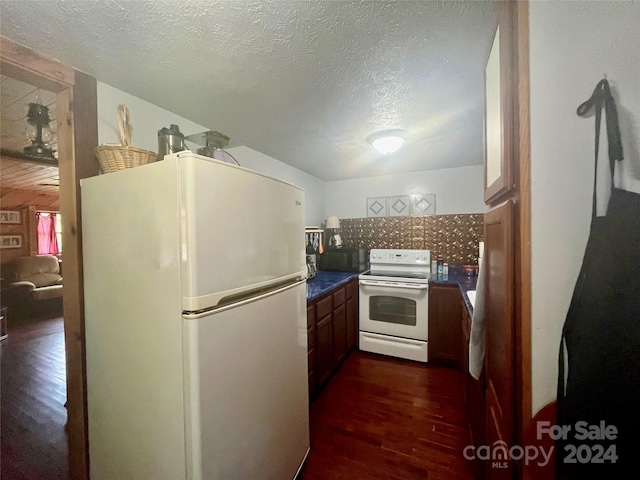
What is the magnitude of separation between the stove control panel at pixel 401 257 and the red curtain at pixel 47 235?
7.22 m

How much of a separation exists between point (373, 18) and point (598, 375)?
1.28 metres

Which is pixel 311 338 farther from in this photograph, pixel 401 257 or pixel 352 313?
pixel 401 257

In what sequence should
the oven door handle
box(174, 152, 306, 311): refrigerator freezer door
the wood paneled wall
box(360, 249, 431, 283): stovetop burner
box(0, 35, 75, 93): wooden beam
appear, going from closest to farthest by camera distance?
box(174, 152, 306, 311): refrigerator freezer door → box(0, 35, 75, 93): wooden beam → the oven door handle → box(360, 249, 431, 283): stovetop burner → the wood paneled wall

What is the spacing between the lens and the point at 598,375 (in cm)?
49

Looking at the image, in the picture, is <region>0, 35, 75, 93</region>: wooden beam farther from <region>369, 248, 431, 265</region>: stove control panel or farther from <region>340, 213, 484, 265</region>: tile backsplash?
<region>340, 213, 484, 265</region>: tile backsplash

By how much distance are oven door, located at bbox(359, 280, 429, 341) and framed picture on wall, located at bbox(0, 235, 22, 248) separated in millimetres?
7183

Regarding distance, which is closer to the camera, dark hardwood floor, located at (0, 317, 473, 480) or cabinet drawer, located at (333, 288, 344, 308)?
dark hardwood floor, located at (0, 317, 473, 480)

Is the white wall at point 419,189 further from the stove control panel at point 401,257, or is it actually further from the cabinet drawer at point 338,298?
the cabinet drawer at point 338,298

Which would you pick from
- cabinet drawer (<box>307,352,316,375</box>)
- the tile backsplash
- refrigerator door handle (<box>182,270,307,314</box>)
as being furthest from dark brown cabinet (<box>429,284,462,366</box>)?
refrigerator door handle (<box>182,270,307,314</box>)

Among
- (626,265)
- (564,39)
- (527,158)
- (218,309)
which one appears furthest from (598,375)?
(218,309)

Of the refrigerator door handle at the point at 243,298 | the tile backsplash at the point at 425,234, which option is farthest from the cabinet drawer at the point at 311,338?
the tile backsplash at the point at 425,234

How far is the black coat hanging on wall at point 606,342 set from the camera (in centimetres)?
47

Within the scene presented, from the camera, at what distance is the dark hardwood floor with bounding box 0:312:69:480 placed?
4.87 feet

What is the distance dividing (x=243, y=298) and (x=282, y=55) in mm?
1125
